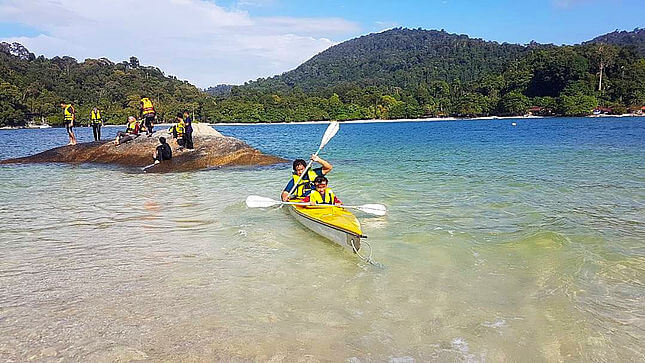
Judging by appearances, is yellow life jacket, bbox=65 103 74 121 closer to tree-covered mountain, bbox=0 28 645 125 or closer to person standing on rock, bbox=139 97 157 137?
person standing on rock, bbox=139 97 157 137

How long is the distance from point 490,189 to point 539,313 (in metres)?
8.24

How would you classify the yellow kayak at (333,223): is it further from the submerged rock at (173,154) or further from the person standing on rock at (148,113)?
the person standing on rock at (148,113)

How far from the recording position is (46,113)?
84250mm

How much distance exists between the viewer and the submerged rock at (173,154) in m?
18.2

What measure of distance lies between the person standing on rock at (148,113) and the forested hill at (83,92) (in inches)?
2757

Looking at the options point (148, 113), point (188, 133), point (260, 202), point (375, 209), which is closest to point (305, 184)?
point (260, 202)

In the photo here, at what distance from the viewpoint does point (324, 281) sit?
6.04 meters

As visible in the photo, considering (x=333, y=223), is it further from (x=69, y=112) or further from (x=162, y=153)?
(x=69, y=112)

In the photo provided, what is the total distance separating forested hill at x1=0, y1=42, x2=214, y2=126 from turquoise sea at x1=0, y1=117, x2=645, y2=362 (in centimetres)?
8222

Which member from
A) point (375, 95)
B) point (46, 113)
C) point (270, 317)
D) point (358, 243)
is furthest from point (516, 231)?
point (375, 95)

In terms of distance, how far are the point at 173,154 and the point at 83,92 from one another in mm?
93629

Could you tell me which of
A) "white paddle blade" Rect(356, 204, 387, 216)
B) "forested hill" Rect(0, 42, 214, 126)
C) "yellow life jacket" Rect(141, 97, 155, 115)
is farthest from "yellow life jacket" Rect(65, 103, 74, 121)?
"forested hill" Rect(0, 42, 214, 126)

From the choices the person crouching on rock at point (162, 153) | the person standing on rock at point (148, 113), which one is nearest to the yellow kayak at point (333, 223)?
the person crouching on rock at point (162, 153)

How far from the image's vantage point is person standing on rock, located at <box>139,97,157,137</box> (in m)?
20.1
